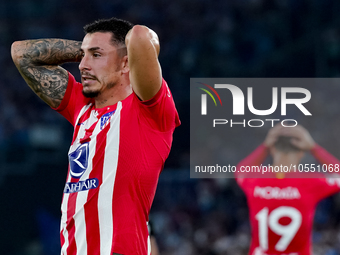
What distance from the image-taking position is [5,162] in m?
6.79

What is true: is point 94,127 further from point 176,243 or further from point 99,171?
point 176,243

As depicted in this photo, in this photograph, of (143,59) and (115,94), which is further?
(115,94)

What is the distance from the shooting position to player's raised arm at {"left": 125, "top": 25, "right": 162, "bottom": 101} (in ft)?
7.27

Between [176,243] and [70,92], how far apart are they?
4.94 meters

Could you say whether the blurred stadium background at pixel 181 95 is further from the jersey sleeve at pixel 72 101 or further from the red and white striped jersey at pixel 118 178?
the red and white striped jersey at pixel 118 178

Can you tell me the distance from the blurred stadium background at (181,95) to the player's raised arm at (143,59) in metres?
4.63

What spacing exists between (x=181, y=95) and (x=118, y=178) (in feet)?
22.6

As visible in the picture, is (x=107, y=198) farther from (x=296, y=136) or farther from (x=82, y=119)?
(x=296, y=136)

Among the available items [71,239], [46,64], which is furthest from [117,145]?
[46,64]

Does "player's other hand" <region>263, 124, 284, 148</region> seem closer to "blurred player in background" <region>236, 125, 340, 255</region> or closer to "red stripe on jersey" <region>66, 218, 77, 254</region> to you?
"blurred player in background" <region>236, 125, 340, 255</region>

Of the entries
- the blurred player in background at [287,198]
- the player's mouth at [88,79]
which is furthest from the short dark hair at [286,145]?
the player's mouth at [88,79]

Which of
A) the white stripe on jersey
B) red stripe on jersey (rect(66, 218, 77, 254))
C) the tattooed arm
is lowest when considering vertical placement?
red stripe on jersey (rect(66, 218, 77, 254))

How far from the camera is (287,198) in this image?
4.38m

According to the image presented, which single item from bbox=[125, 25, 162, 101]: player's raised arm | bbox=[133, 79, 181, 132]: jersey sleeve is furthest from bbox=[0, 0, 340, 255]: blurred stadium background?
bbox=[125, 25, 162, 101]: player's raised arm
